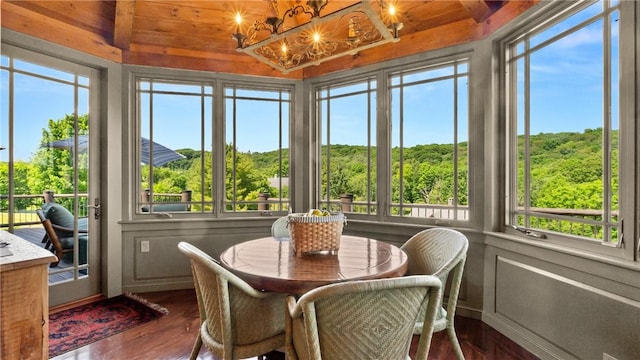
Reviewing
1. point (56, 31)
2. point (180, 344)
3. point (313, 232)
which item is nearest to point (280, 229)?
point (313, 232)

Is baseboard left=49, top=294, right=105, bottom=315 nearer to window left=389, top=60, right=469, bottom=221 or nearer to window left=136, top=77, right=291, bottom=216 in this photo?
window left=136, top=77, right=291, bottom=216

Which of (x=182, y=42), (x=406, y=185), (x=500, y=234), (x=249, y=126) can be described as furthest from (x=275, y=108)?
(x=500, y=234)

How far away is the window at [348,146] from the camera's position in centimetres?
354

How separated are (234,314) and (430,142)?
2.42m

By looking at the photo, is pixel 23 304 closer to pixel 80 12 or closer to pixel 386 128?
pixel 80 12

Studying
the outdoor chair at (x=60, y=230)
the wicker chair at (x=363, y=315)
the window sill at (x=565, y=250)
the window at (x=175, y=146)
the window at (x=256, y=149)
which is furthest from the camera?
the window at (x=256, y=149)

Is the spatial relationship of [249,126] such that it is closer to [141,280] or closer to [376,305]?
[141,280]

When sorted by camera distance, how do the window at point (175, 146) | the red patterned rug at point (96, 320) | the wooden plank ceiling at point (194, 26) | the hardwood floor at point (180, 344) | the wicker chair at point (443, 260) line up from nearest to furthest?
the wicker chair at point (443, 260), the hardwood floor at point (180, 344), the red patterned rug at point (96, 320), the wooden plank ceiling at point (194, 26), the window at point (175, 146)

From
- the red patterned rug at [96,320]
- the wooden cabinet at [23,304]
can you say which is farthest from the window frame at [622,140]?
the red patterned rug at [96,320]

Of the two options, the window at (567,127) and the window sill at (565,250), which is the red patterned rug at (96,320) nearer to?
the window sill at (565,250)

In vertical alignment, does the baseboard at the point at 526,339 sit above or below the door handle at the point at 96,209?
below

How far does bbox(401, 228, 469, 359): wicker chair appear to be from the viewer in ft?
5.95

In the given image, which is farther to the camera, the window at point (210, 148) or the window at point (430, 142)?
the window at point (210, 148)

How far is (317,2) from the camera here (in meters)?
1.79
